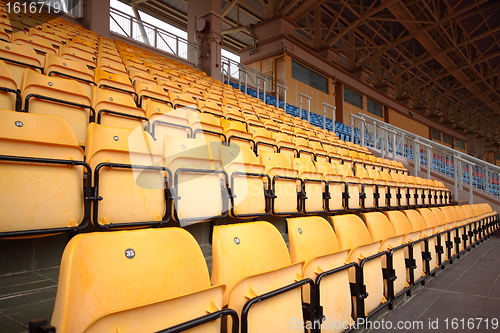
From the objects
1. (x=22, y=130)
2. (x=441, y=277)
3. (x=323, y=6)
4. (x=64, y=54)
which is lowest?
(x=441, y=277)

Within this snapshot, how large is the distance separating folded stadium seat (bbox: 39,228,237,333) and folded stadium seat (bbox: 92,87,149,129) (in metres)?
1.42

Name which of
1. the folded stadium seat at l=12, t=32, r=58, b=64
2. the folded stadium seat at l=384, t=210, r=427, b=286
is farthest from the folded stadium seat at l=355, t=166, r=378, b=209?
the folded stadium seat at l=12, t=32, r=58, b=64

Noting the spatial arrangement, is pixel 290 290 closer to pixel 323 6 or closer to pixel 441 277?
pixel 441 277

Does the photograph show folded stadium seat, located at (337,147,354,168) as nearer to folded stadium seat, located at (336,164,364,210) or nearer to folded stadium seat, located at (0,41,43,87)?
folded stadium seat, located at (336,164,364,210)

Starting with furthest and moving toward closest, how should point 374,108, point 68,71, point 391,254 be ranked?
point 374,108
point 68,71
point 391,254

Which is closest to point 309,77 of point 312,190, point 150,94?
point 150,94

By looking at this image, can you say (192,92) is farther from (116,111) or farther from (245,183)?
(245,183)

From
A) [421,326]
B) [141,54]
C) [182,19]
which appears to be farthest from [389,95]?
[421,326]

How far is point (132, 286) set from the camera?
0.73 m

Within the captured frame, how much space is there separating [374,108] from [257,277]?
13346mm

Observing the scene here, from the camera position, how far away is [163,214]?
146 cm

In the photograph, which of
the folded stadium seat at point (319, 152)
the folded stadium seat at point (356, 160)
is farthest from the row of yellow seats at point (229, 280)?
the folded stadium seat at point (356, 160)

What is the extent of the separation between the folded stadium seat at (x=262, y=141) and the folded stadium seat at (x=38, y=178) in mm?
1767

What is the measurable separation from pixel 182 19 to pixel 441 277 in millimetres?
12600
